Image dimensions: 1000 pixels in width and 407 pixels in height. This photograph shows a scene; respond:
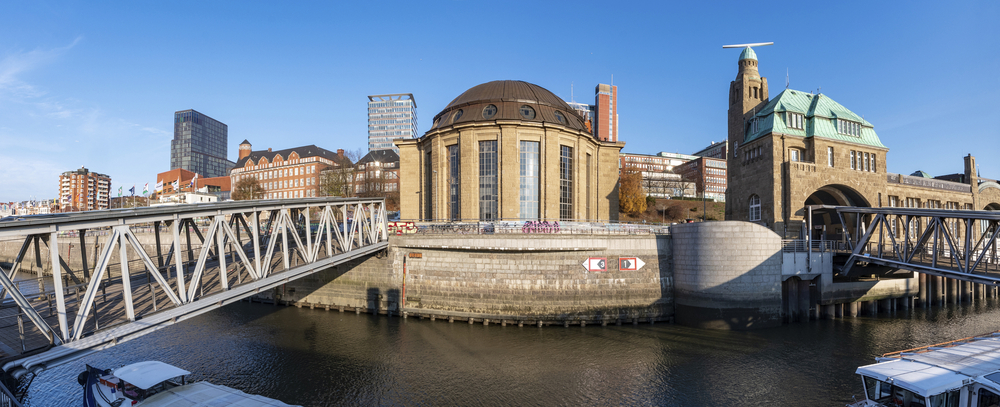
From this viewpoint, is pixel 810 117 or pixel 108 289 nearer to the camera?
pixel 108 289

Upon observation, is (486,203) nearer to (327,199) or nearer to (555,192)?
(555,192)

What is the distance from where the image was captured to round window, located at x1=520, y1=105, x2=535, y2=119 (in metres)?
47.2

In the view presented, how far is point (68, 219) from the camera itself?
12.7m

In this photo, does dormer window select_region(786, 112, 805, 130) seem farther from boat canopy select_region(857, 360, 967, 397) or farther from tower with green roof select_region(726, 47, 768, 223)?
boat canopy select_region(857, 360, 967, 397)

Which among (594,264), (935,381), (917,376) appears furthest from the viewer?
(594,264)

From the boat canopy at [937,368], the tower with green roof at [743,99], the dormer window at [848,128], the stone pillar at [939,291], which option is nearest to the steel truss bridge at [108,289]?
the boat canopy at [937,368]

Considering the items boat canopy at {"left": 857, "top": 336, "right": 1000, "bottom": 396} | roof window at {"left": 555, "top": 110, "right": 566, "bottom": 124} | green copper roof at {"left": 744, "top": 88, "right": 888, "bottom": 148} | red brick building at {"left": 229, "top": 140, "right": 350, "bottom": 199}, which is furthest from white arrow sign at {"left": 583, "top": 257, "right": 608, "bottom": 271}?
red brick building at {"left": 229, "top": 140, "right": 350, "bottom": 199}

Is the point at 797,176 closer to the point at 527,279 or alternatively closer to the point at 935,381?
the point at 527,279

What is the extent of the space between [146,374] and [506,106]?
37.5 metres

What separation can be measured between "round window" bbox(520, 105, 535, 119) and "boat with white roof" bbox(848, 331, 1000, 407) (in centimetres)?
3576

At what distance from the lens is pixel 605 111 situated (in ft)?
635

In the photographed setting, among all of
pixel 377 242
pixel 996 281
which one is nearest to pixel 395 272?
pixel 377 242

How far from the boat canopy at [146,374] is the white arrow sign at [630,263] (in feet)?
87.7

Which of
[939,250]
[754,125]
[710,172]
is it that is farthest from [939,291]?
[710,172]
